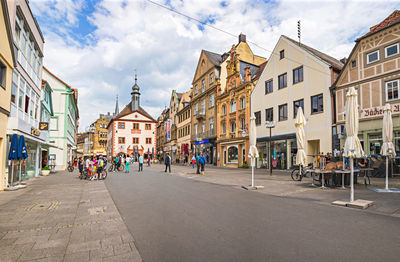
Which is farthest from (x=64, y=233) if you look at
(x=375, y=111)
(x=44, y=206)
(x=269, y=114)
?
(x=269, y=114)

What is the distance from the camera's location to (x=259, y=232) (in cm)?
521

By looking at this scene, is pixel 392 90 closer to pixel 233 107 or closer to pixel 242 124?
pixel 242 124

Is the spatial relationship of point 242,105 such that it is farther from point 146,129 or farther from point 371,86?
point 146,129

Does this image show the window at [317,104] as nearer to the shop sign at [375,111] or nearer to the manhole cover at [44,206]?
the shop sign at [375,111]

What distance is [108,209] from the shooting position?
7805 mm

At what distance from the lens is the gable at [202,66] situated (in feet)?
142

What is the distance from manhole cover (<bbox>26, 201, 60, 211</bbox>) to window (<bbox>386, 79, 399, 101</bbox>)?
2033 centimetres

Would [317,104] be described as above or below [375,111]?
above

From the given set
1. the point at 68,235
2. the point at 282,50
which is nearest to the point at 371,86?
the point at 282,50

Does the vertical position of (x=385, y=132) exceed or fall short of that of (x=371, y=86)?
it falls short

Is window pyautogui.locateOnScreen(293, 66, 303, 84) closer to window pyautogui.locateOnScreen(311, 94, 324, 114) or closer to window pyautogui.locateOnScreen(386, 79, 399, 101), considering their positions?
window pyautogui.locateOnScreen(311, 94, 324, 114)

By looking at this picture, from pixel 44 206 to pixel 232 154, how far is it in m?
28.5

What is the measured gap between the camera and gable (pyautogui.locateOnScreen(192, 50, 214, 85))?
43.2m

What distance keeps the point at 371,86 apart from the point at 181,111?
40945 millimetres
